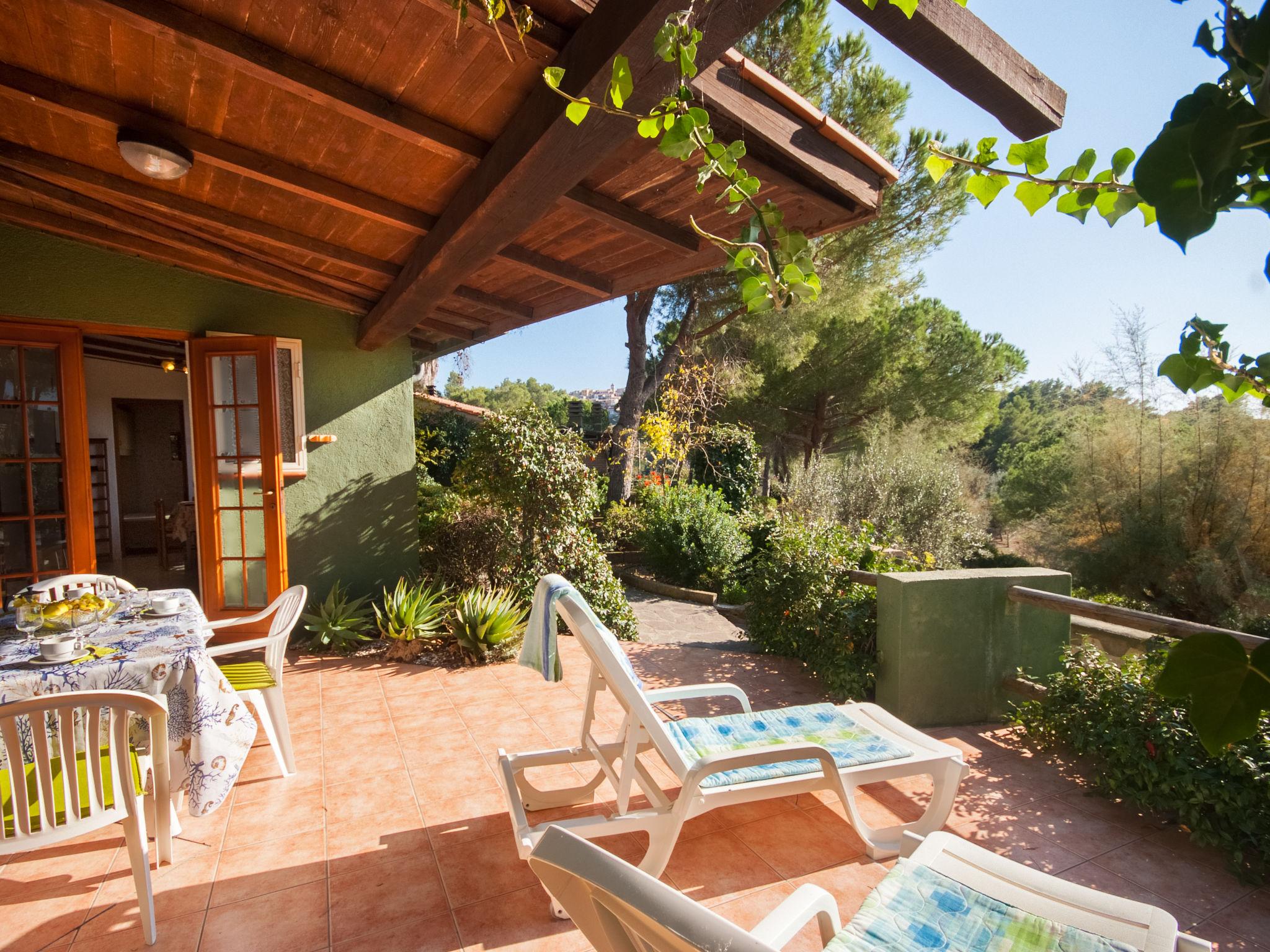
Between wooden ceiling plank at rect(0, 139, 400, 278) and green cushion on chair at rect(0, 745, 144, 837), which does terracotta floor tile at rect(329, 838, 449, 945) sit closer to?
green cushion on chair at rect(0, 745, 144, 837)

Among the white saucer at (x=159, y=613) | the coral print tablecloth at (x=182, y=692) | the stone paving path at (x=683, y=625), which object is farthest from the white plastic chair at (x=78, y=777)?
the stone paving path at (x=683, y=625)

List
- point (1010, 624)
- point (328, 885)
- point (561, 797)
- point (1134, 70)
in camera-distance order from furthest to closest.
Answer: point (1010, 624) → point (561, 797) → point (328, 885) → point (1134, 70)

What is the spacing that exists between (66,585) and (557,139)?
Answer: 362 centimetres

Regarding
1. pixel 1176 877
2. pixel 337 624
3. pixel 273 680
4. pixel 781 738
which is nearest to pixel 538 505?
pixel 337 624

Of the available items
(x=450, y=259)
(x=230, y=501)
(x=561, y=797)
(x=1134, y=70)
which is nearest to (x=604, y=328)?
(x=230, y=501)

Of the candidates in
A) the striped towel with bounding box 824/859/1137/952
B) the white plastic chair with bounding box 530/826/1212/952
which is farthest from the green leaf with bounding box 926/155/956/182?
the striped towel with bounding box 824/859/1137/952

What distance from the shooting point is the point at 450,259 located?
3402 mm

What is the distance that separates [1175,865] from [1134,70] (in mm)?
2786

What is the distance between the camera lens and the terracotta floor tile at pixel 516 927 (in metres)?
2.18

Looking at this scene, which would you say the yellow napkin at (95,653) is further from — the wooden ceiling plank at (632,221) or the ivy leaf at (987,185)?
the ivy leaf at (987,185)

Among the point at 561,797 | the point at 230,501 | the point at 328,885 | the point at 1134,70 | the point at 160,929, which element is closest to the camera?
the point at 1134,70

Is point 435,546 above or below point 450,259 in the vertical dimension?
below

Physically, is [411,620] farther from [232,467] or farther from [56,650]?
[56,650]

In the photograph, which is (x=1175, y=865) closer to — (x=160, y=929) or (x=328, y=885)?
(x=328, y=885)
